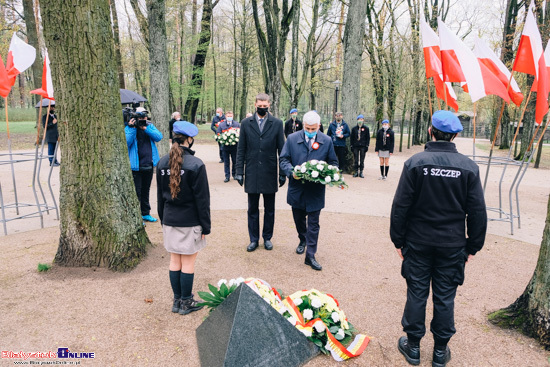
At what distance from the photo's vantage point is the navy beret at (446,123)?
117 inches

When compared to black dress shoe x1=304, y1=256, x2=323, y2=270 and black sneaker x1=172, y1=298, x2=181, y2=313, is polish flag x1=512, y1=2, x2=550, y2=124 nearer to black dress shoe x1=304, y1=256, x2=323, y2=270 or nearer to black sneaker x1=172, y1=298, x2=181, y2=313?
black dress shoe x1=304, y1=256, x2=323, y2=270

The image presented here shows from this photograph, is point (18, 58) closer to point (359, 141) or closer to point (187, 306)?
point (187, 306)

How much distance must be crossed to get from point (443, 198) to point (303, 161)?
2494 millimetres

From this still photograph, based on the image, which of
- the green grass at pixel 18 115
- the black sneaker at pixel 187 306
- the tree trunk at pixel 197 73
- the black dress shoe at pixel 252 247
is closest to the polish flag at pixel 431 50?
the black dress shoe at pixel 252 247

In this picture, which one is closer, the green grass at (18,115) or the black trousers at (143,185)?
the black trousers at (143,185)

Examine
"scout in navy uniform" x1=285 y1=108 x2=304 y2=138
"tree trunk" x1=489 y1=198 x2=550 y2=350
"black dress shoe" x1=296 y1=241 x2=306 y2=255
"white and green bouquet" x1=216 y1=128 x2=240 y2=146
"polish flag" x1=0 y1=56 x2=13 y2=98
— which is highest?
"polish flag" x1=0 y1=56 x2=13 y2=98

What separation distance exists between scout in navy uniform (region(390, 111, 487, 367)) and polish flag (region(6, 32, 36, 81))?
6.17 meters

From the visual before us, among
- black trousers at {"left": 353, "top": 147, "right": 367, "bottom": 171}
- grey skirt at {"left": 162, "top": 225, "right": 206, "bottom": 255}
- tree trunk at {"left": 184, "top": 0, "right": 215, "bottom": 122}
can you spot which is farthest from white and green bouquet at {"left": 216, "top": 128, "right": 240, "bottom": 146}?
tree trunk at {"left": 184, "top": 0, "right": 215, "bottom": 122}

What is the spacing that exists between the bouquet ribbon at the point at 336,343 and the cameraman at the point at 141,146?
418cm

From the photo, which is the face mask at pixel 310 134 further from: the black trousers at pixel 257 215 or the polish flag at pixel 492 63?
the polish flag at pixel 492 63

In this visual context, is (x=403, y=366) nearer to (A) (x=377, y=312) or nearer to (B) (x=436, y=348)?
(B) (x=436, y=348)

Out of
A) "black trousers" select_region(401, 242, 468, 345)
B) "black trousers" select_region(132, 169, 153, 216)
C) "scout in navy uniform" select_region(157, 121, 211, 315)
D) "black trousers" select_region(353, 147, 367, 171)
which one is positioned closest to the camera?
"black trousers" select_region(401, 242, 468, 345)

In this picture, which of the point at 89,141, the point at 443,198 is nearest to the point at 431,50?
the point at 443,198

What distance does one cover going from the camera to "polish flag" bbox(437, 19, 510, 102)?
5934mm
